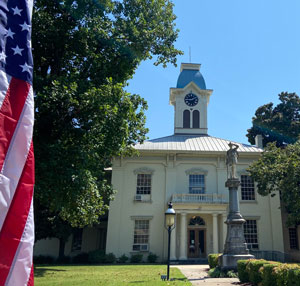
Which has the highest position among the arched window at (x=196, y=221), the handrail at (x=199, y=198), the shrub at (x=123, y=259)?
the handrail at (x=199, y=198)

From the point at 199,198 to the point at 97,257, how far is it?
961 cm

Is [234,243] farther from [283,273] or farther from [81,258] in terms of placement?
[81,258]

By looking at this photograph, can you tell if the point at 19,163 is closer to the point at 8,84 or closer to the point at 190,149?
the point at 8,84

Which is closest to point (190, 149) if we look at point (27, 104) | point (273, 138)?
point (273, 138)

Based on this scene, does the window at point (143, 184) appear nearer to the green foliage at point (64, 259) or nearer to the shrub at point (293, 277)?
the green foliage at point (64, 259)

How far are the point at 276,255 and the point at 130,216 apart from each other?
39.7 feet

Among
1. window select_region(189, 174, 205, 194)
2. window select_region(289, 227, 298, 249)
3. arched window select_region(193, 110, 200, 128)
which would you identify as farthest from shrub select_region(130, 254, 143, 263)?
arched window select_region(193, 110, 200, 128)

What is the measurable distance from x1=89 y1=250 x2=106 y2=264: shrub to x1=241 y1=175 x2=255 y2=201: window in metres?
13.1

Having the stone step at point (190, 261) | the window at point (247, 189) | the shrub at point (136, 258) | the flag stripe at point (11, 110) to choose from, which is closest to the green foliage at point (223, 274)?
the stone step at point (190, 261)

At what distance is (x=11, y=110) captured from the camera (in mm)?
3572

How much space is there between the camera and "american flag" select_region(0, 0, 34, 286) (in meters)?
3.22

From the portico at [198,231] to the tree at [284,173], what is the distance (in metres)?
4.05

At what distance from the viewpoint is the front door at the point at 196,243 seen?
86.6 feet

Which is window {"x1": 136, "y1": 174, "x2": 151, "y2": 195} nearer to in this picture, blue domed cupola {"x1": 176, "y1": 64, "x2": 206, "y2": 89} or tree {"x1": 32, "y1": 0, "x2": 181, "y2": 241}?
blue domed cupola {"x1": 176, "y1": 64, "x2": 206, "y2": 89}
